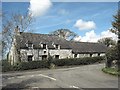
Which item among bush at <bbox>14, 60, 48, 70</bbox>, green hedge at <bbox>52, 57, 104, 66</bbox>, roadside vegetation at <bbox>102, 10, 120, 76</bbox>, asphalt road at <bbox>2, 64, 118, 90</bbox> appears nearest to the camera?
asphalt road at <bbox>2, 64, 118, 90</bbox>

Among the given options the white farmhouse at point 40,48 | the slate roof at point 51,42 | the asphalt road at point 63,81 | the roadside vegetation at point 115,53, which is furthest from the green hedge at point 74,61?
the asphalt road at point 63,81

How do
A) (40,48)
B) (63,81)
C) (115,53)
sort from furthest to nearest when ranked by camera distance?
(40,48) → (115,53) → (63,81)

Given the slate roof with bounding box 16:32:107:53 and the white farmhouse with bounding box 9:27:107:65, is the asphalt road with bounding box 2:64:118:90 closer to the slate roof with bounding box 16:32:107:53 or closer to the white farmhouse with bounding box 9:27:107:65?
the white farmhouse with bounding box 9:27:107:65

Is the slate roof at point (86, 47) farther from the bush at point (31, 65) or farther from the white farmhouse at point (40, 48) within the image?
the bush at point (31, 65)

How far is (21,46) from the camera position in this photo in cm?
4434

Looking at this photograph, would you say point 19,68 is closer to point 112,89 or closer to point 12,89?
point 12,89

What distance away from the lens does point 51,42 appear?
51.7 meters

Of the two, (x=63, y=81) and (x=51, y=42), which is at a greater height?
(x=51, y=42)

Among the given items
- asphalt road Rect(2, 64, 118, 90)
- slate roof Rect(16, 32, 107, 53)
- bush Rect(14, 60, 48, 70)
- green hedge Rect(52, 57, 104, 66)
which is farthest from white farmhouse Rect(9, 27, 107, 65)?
asphalt road Rect(2, 64, 118, 90)

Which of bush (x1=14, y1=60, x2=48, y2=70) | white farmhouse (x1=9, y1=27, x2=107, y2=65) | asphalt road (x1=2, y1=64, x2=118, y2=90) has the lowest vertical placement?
asphalt road (x1=2, y1=64, x2=118, y2=90)

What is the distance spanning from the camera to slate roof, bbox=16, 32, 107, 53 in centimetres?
4622

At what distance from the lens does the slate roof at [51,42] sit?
46.2m

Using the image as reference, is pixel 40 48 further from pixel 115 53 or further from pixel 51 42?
pixel 115 53

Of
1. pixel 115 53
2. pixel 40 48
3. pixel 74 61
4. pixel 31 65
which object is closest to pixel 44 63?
pixel 31 65
